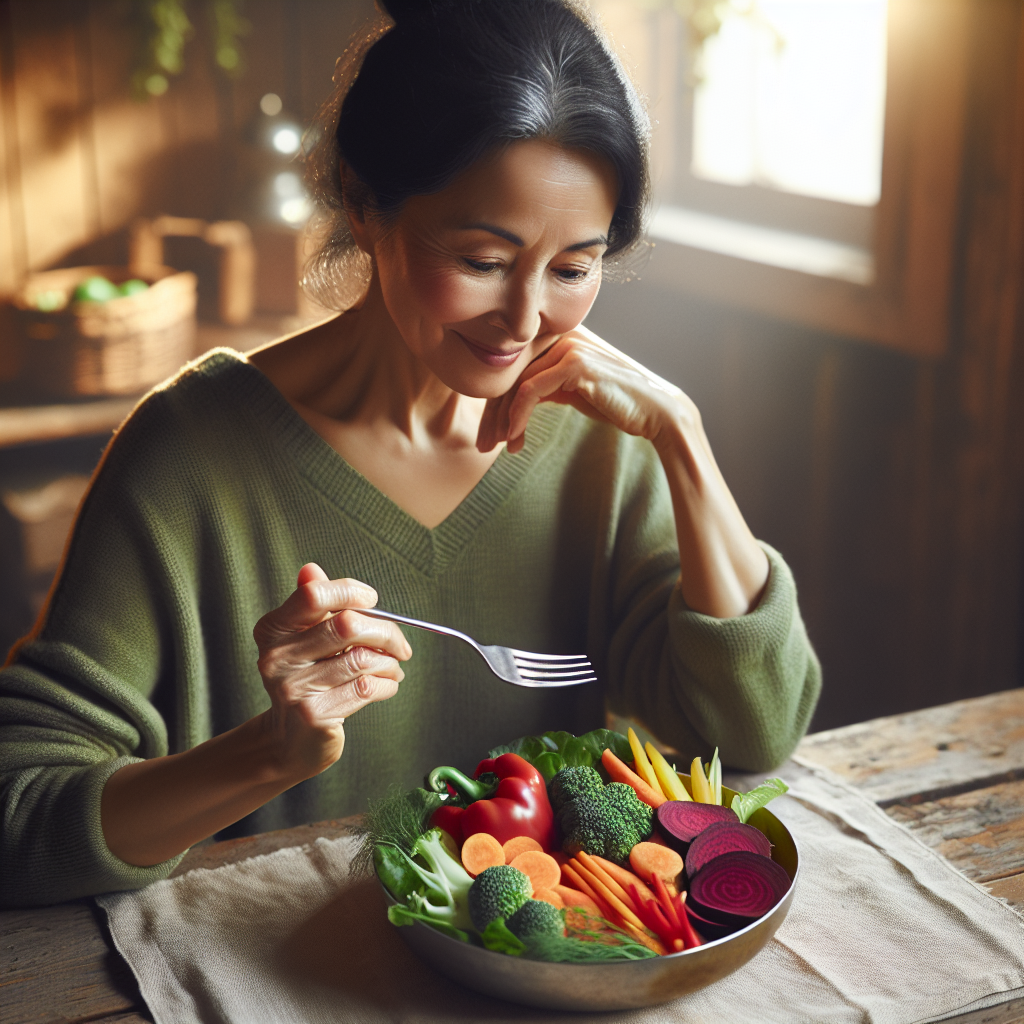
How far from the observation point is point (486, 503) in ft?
4.46

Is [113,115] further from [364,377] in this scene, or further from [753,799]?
[753,799]

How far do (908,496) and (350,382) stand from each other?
1.41 metres

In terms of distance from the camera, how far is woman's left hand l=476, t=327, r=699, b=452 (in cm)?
121

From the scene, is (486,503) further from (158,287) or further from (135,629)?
(158,287)

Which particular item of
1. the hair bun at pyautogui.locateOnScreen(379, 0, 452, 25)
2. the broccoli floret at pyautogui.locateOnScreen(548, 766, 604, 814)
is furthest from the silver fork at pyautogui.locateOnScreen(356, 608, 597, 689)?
the hair bun at pyautogui.locateOnScreen(379, 0, 452, 25)

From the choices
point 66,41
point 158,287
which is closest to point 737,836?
point 158,287

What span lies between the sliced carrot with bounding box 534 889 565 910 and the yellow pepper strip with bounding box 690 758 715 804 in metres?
0.18

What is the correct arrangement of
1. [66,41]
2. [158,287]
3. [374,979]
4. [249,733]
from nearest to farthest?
[374,979] < [249,733] < [158,287] < [66,41]

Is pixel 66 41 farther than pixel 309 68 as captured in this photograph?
No

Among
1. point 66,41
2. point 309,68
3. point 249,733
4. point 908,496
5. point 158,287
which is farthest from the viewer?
point 309,68

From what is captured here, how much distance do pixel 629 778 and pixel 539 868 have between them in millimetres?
151

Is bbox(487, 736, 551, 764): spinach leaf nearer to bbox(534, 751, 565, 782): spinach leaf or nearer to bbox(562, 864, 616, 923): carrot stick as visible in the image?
bbox(534, 751, 565, 782): spinach leaf

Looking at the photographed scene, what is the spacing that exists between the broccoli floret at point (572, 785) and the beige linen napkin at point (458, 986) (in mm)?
169

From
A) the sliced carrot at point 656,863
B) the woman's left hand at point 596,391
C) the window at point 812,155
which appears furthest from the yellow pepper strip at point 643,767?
the window at point 812,155
